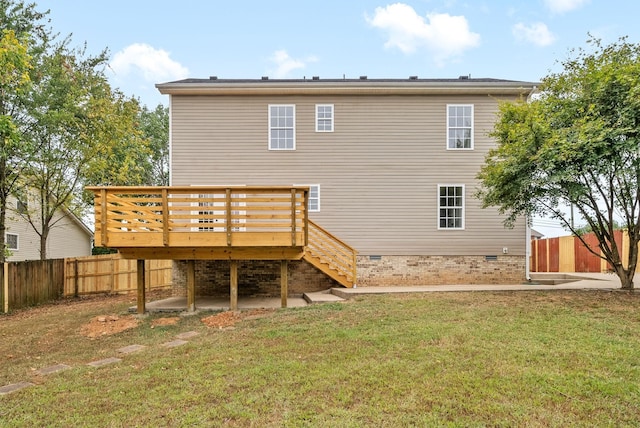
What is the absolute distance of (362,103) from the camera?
463 inches

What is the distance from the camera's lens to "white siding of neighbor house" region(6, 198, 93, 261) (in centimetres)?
1716

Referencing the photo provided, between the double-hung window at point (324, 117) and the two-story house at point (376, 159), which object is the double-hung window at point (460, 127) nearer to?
the two-story house at point (376, 159)

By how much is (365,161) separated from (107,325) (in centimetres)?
803

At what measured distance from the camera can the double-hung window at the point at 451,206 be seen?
11711 millimetres

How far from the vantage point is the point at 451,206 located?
1173 cm

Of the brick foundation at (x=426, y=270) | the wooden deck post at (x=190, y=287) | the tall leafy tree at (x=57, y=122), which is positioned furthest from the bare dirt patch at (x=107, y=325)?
the brick foundation at (x=426, y=270)

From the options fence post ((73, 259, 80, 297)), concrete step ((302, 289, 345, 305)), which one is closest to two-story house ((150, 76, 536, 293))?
concrete step ((302, 289, 345, 305))

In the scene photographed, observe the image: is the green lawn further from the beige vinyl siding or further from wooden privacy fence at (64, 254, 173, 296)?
wooden privacy fence at (64, 254, 173, 296)

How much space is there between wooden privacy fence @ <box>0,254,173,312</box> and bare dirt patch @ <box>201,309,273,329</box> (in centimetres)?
552

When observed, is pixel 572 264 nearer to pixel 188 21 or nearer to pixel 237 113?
pixel 237 113

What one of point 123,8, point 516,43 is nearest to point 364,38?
point 516,43

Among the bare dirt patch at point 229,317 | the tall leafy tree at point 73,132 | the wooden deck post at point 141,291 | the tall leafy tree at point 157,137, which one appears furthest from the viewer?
the tall leafy tree at point 157,137

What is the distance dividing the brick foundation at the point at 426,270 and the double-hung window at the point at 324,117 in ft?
13.6

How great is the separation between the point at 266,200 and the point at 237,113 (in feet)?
13.9
